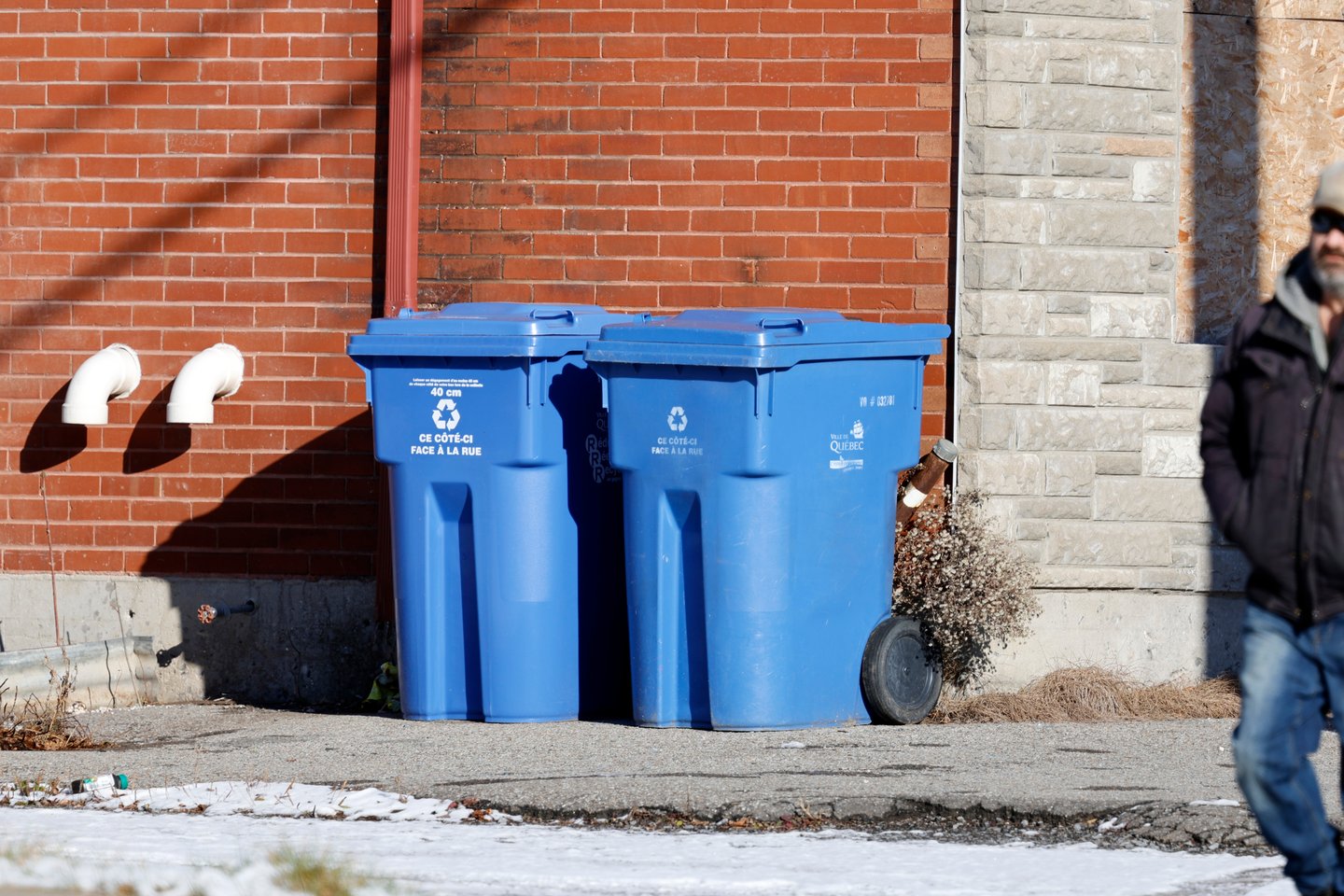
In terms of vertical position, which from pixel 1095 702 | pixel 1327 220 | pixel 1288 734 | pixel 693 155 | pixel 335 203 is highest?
pixel 693 155

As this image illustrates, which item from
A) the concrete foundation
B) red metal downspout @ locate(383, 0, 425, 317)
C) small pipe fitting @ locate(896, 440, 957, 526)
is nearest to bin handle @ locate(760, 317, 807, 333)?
small pipe fitting @ locate(896, 440, 957, 526)

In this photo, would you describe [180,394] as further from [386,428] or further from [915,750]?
[915,750]

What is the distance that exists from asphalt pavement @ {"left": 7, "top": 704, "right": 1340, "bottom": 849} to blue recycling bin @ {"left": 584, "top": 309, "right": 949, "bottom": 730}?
0.20 m

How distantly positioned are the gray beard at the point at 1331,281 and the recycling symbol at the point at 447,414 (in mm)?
3574

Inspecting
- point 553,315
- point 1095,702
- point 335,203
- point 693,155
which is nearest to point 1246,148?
point 693,155

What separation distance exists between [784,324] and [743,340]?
0.24m

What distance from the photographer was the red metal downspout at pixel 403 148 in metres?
7.49

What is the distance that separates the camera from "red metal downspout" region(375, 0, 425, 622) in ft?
24.6

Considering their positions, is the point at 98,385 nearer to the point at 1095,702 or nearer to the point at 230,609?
the point at 230,609

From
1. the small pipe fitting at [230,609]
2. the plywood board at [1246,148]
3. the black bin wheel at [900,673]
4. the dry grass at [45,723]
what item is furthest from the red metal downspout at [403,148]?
the plywood board at [1246,148]

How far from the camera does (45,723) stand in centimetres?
636

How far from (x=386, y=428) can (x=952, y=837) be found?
2.78m

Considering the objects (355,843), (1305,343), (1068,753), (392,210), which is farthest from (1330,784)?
(392,210)

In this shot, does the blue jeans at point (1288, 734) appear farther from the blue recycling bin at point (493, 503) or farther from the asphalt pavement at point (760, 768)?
the blue recycling bin at point (493, 503)
